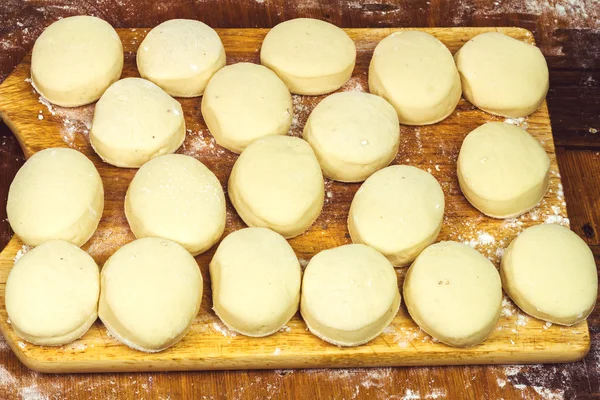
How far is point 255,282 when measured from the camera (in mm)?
1832

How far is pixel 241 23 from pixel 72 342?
1.26 m

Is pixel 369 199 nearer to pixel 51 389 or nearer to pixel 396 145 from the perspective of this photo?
pixel 396 145

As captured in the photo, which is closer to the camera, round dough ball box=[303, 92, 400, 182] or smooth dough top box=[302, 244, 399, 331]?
smooth dough top box=[302, 244, 399, 331]

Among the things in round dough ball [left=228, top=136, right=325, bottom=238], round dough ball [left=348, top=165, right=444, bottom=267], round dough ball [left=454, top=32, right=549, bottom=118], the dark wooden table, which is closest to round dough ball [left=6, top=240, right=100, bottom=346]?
the dark wooden table

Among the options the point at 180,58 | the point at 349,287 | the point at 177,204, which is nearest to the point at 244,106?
the point at 180,58

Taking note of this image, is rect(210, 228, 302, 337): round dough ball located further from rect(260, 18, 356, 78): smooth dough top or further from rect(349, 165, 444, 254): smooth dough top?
rect(260, 18, 356, 78): smooth dough top

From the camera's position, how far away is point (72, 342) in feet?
5.98

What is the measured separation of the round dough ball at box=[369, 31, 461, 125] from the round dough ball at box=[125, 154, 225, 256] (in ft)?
1.88

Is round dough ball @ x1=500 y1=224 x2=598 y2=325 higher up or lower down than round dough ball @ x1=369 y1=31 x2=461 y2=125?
lower down

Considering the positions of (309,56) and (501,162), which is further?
(309,56)

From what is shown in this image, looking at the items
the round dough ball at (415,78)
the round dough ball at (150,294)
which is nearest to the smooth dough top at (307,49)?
the round dough ball at (415,78)

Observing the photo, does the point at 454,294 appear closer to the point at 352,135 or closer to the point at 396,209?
the point at 396,209

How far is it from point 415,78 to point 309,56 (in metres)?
0.31

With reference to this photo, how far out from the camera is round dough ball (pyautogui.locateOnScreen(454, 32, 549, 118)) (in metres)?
2.25
